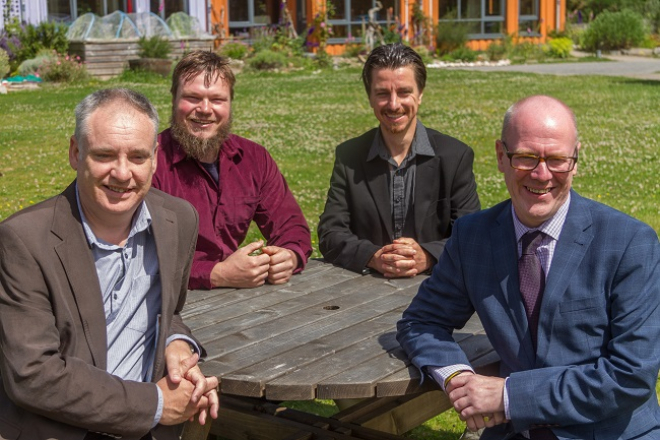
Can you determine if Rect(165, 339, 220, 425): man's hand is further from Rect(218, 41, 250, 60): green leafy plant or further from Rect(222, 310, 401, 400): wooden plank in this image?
Rect(218, 41, 250, 60): green leafy plant

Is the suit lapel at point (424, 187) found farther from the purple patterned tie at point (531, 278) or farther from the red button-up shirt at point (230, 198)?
the purple patterned tie at point (531, 278)

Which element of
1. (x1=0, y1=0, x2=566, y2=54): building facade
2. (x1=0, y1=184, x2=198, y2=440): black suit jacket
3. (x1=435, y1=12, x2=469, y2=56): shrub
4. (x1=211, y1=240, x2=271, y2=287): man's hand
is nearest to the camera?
(x1=0, y1=184, x2=198, y2=440): black suit jacket

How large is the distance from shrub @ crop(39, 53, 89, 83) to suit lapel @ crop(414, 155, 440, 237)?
1862 centimetres

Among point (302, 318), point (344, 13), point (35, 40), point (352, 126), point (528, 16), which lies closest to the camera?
point (302, 318)

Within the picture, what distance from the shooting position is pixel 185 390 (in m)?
3.15

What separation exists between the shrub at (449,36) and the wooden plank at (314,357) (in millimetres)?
29698

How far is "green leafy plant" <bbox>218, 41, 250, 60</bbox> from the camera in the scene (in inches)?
1077

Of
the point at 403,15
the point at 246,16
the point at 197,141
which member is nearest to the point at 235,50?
the point at 246,16

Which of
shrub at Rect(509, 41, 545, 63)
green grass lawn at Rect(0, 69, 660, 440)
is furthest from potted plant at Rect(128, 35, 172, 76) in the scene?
shrub at Rect(509, 41, 545, 63)

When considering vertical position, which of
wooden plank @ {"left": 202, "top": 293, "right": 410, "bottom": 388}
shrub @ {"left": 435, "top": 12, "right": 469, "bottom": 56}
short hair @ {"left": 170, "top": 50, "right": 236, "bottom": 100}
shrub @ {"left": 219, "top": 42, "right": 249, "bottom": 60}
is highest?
shrub @ {"left": 435, "top": 12, "right": 469, "bottom": 56}

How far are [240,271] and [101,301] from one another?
4.12 feet

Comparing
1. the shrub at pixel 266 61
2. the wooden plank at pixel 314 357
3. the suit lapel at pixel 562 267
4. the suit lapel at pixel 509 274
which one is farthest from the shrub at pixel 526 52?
the suit lapel at pixel 562 267

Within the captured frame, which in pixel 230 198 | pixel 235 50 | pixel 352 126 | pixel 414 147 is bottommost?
pixel 352 126

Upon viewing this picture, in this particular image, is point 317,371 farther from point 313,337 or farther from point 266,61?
point 266,61
